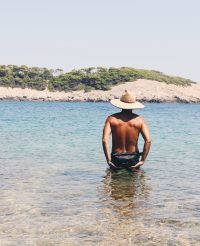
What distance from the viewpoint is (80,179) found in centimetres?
1146

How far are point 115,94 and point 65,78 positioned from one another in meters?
19.9

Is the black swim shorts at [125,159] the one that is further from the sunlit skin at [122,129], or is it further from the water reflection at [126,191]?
the water reflection at [126,191]

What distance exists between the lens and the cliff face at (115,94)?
128625 mm

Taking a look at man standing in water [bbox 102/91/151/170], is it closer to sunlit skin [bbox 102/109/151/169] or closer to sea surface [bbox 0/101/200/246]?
sunlit skin [bbox 102/109/151/169]

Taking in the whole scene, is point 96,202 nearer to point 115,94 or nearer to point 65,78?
point 115,94

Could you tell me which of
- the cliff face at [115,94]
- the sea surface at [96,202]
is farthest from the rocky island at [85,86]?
the sea surface at [96,202]

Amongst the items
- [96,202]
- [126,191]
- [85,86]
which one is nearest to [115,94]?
[85,86]

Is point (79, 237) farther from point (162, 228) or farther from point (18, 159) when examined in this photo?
point (18, 159)

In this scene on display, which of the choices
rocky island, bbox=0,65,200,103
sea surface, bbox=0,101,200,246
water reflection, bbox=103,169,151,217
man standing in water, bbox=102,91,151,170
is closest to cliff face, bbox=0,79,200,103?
rocky island, bbox=0,65,200,103

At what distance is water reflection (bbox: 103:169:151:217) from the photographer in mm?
8258

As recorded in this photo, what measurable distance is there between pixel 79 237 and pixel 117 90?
124 metres

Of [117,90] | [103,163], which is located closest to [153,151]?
[103,163]

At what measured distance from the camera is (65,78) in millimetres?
138875

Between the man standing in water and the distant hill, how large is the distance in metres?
121
